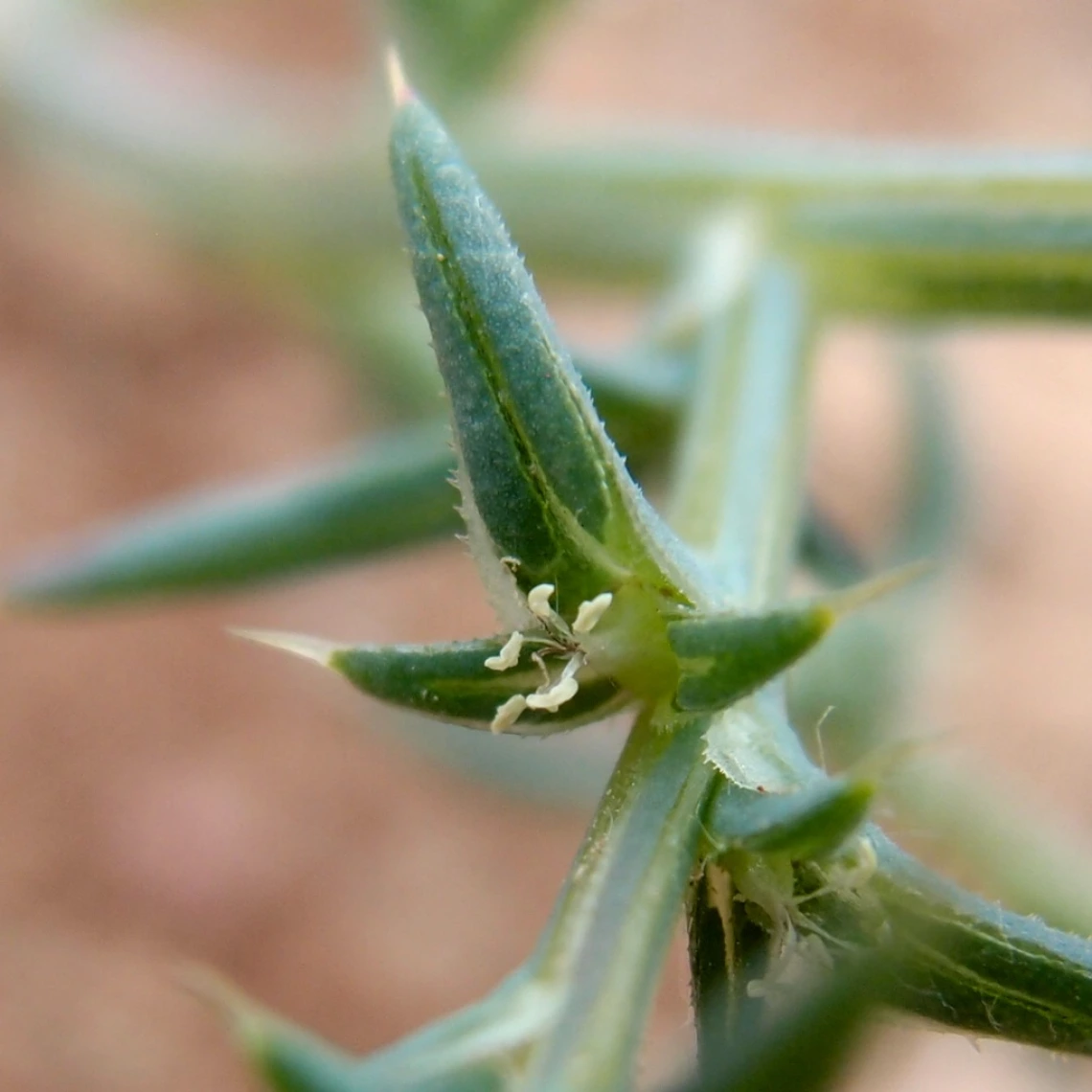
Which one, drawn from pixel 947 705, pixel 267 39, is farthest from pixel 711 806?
pixel 267 39

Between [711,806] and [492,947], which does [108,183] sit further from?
[711,806]

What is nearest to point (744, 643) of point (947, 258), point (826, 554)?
point (947, 258)

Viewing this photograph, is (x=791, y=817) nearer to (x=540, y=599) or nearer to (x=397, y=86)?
(x=540, y=599)

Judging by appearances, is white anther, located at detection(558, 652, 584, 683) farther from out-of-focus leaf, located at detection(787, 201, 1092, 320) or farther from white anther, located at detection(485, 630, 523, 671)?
out-of-focus leaf, located at detection(787, 201, 1092, 320)

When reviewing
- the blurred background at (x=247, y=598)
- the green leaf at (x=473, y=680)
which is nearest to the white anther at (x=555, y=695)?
the green leaf at (x=473, y=680)

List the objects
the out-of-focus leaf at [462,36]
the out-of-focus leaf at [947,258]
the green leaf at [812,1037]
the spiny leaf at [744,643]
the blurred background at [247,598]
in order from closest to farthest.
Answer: the green leaf at [812,1037] < the spiny leaf at [744,643] < the out-of-focus leaf at [947,258] < the out-of-focus leaf at [462,36] < the blurred background at [247,598]

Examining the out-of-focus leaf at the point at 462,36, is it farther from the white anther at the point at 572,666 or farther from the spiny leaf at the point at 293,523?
the white anther at the point at 572,666
